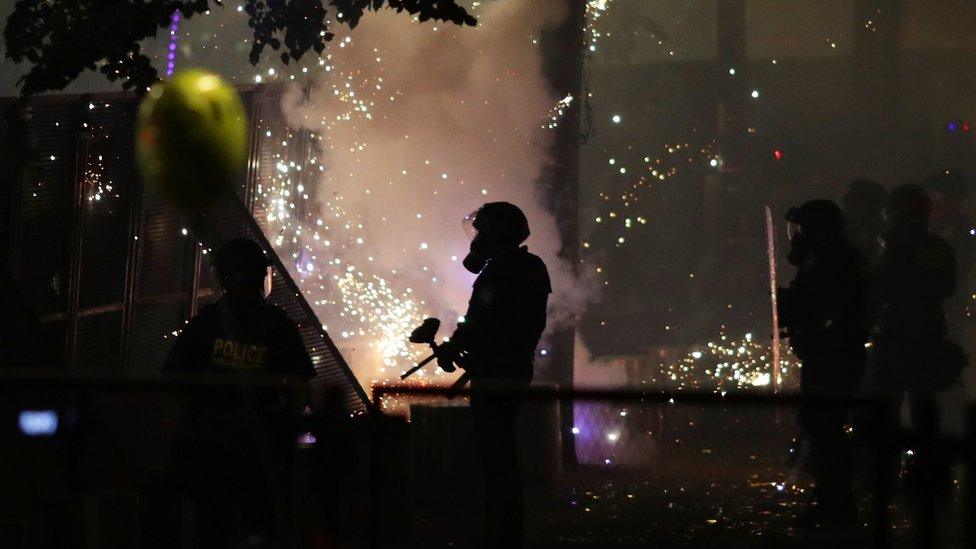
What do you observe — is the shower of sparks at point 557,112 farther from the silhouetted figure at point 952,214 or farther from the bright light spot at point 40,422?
the bright light spot at point 40,422

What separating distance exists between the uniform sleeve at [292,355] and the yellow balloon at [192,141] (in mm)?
2600

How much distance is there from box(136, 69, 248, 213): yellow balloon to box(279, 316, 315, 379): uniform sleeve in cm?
260

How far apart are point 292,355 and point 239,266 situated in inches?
17.1

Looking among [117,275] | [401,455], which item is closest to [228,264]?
[401,455]

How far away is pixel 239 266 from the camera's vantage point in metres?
5.39

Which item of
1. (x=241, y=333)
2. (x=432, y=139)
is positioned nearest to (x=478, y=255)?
(x=241, y=333)

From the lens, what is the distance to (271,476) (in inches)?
157

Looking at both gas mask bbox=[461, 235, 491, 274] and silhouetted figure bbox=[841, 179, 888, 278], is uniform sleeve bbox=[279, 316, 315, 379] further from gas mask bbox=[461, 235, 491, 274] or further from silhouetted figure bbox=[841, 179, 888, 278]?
silhouetted figure bbox=[841, 179, 888, 278]

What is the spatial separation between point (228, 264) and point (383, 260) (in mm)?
7919

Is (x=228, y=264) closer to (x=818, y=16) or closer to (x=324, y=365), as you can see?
(x=324, y=365)

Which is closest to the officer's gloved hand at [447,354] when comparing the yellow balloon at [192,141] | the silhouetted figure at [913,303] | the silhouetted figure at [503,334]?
the silhouetted figure at [503,334]

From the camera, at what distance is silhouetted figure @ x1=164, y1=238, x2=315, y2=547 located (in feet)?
12.9

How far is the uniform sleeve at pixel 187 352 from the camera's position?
5.30 m

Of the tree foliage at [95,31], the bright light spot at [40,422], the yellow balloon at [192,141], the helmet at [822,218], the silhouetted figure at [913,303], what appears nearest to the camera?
the bright light spot at [40,422]
